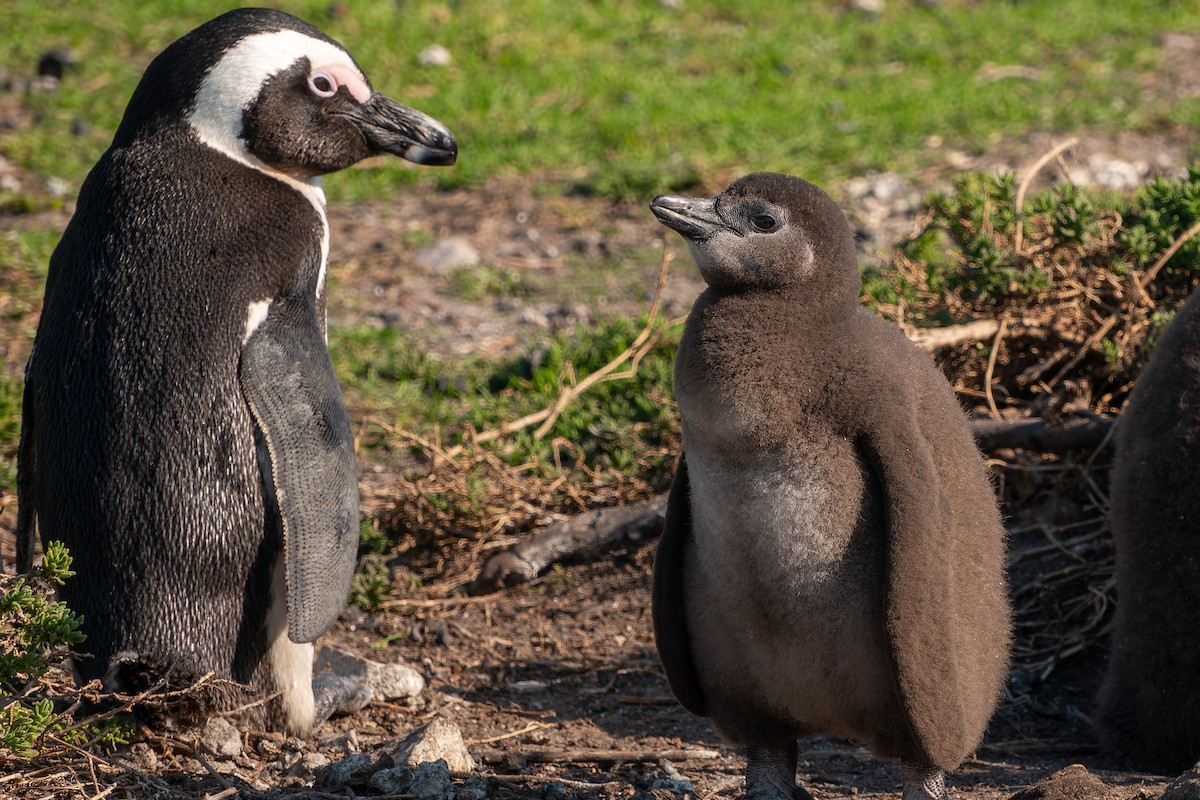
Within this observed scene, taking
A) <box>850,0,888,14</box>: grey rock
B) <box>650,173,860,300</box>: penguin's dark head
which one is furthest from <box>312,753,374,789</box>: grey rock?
<box>850,0,888,14</box>: grey rock

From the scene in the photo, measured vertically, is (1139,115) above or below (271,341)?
above

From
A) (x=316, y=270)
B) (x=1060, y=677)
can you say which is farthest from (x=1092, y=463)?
(x=316, y=270)

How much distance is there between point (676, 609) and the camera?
9.14 feet

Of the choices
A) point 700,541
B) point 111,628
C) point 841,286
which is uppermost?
point 841,286

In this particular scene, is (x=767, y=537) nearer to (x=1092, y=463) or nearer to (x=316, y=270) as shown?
(x=316, y=270)

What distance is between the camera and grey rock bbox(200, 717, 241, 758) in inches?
124

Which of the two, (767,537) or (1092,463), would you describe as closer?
(767,537)

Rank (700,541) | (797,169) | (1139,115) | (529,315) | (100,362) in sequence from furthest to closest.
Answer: (1139,115)
(797,169)
(529,315)
(100,362)
(700,541)

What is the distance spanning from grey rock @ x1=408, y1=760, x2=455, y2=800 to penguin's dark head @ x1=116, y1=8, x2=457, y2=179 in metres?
1.53

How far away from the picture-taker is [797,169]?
22.0ft

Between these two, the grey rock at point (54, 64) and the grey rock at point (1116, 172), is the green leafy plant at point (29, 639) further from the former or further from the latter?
the grey rock at point (54, 64)

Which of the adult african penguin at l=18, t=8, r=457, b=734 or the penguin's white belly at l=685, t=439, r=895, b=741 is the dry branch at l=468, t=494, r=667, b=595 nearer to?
the adult african penguin at l=18, t=8, r=457, b=734

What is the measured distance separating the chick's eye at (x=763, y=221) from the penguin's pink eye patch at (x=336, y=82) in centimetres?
144

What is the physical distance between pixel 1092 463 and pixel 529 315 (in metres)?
2.44
